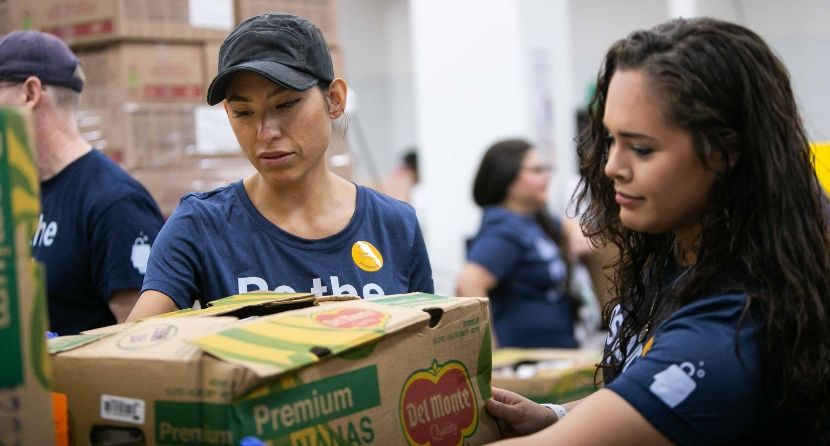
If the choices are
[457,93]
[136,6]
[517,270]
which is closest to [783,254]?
[136,6]

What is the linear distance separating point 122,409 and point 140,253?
1.06 m

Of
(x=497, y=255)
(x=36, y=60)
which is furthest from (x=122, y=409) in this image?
(x=497, y=255)

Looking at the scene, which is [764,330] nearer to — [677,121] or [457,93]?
[677,121]

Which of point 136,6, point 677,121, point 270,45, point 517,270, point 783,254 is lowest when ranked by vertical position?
point 517,270

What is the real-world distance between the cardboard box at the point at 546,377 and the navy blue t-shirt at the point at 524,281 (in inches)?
23.6

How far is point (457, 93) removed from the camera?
6754mm

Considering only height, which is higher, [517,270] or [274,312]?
[274,312]

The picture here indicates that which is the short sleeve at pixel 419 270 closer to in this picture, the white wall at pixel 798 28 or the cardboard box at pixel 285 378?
the cardboard box at pixel 285 378

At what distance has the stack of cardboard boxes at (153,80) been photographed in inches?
126

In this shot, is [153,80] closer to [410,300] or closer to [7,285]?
[410,300]

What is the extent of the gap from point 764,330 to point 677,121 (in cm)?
30

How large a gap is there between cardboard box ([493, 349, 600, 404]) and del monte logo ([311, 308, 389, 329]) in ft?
6.99

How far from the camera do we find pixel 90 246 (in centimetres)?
238

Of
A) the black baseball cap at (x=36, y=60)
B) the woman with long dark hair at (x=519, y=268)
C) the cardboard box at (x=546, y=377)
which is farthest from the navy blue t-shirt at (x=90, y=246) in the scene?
the woman with long dark hair at (x=519, y=268)
